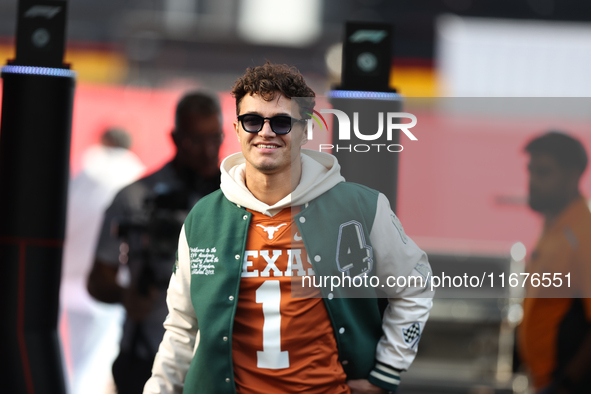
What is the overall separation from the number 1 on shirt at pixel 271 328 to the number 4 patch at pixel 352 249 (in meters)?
0.21

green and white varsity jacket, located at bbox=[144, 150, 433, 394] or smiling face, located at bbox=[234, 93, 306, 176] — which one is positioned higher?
smiling face, located at bbox=[234, 93, 306, 176]

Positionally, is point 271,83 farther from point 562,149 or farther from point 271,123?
point 562,149

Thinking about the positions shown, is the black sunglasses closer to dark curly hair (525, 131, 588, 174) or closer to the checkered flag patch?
the checkered flag patch

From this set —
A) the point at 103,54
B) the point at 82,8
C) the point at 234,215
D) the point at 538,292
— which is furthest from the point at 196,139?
the point at 82,8

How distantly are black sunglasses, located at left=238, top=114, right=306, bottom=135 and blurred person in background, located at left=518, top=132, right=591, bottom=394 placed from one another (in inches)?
36.5

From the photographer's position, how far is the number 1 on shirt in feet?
5.99

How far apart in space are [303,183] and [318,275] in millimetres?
280

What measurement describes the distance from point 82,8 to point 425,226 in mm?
7152

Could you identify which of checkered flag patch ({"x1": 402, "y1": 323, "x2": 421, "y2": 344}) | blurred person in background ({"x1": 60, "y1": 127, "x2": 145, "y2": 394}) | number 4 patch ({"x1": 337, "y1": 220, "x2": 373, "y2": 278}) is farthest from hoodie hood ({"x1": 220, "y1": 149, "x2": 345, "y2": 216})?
blurred person in background ({"x1": 60, "y1": 127, "x2": 145, "y2": 394})

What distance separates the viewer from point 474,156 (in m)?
2.17

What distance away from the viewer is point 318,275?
186 cm

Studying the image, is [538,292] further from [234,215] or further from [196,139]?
[196,139]

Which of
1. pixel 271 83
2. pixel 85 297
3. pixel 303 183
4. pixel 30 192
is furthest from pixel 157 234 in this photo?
pixel 85 297

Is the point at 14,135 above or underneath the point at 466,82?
underneath
